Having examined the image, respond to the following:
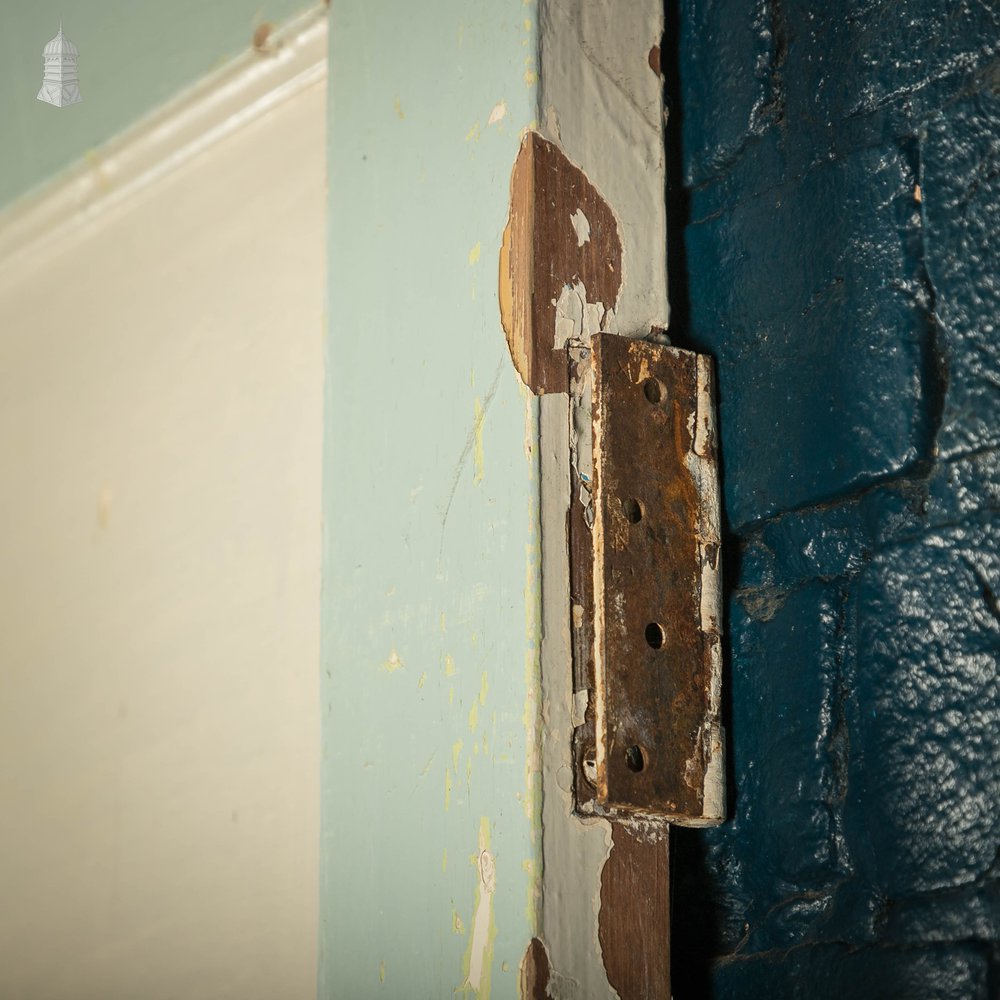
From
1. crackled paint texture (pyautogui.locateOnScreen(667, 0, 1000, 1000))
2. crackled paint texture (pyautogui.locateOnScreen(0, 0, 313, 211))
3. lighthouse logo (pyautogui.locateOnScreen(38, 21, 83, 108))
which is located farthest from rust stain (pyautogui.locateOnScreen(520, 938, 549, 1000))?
lighthouse logo (pyautogui.locateOnScreen(38, 21, 83, 108))

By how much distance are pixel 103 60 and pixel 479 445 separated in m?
0.85

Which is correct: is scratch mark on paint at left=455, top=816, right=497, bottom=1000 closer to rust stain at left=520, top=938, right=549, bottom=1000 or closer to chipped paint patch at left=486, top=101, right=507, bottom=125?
rust stain at left=520, top=938, right=549, bottom=1000

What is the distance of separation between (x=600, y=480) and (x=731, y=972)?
319mm

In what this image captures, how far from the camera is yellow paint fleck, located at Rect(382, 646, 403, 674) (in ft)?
2.40

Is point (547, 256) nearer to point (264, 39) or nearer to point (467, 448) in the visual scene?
point (467, 448)

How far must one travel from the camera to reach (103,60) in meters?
1.24

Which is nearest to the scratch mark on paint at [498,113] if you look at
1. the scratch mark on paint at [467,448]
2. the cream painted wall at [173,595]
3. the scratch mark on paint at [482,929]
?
the scratch mark on paint at [467,448]

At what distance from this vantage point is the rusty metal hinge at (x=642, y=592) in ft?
2.00

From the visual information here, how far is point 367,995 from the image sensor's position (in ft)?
2.34

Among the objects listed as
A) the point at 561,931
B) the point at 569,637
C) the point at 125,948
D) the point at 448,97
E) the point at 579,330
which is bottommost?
the point at 125,948

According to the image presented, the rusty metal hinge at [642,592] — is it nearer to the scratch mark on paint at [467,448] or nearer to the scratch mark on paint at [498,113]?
the scratch mark on paint at [467,448]

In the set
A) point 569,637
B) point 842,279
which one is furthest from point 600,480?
point 842,279

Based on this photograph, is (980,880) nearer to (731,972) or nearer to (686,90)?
(731,972)

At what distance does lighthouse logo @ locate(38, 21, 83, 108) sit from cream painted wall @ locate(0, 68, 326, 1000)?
0.51 ft
